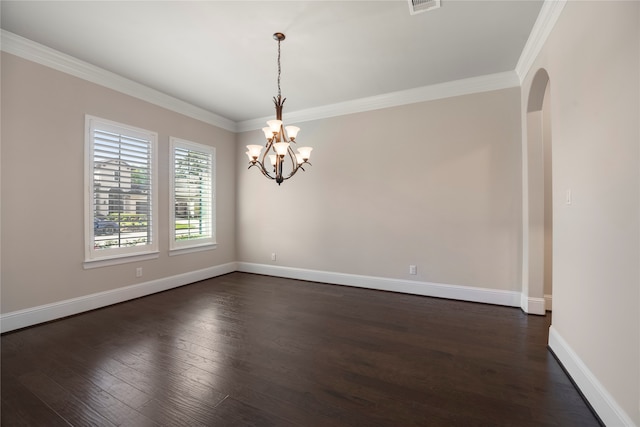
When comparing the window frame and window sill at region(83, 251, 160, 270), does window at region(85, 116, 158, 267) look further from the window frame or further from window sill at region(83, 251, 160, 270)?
the window frame

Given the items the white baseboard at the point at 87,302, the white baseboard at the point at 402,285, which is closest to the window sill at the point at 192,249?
the white baseboard at the point at 87,302

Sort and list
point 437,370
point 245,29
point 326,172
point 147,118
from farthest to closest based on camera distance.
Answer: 1. point 326,172
2. point 147,118
3. point 245,29
4. point 437,370

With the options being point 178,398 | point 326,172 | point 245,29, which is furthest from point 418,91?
point 178,398

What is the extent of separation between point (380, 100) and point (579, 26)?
2360 millimetres

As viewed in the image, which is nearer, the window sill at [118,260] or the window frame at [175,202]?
the window sill at [118,260]

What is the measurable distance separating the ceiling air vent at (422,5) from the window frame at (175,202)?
12.0 ft

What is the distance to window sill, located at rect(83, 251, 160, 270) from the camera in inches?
125

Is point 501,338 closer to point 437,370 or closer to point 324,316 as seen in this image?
point 437,370

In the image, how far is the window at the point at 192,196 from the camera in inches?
164

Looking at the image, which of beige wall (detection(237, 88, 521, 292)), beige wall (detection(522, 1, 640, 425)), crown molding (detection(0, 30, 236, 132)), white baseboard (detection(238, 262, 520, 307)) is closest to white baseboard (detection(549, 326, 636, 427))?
beige wall (detection(522, 1, 640, 425))

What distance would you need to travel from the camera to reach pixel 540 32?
2.39 metres

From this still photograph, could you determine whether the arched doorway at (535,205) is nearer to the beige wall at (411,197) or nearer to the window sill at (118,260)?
the beige wall at (411,197)

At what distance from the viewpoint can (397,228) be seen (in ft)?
12.8

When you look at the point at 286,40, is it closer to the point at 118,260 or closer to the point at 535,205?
the point at 535,205
